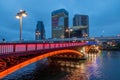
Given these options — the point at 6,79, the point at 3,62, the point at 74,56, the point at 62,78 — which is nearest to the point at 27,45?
the point at 3,62

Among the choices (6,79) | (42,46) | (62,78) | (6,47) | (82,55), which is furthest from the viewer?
(82,55)

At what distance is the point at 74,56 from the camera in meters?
76.0

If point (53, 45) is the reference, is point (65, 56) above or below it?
below

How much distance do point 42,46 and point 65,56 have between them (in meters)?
43.7

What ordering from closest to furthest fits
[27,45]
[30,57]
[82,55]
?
[27,45] → [30,57] → [82,55]

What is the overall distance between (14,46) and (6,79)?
13.9 meters

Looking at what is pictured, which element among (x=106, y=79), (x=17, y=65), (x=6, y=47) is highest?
(x=6, y=47)

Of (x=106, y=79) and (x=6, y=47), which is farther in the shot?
(x=106, y=79)

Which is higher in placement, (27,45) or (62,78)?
(27,45)

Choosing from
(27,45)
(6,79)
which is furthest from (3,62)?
(6,79)

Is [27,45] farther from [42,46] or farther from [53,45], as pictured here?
[53,45]

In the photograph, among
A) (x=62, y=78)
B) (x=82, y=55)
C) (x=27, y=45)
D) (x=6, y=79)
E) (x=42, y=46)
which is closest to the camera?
(x=27, y=45)

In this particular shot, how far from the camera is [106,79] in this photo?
39312 millimetres

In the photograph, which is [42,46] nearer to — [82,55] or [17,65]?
[17,65]
